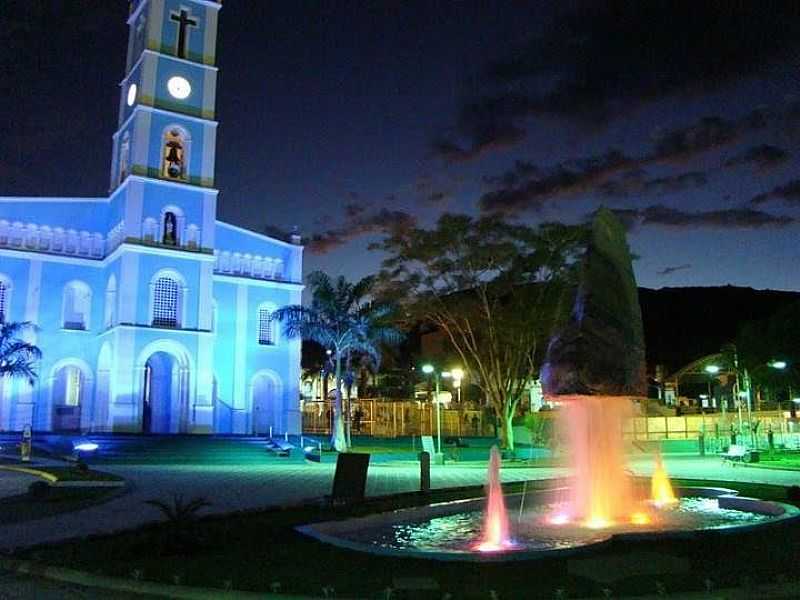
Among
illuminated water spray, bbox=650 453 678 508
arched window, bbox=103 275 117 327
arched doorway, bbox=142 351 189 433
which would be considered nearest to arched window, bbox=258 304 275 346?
arched doorway, bbox=142 351 189 433

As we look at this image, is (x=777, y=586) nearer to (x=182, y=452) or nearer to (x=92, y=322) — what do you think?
(x=182, y=452)

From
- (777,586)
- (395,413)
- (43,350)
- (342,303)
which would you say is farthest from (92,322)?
(777,586)

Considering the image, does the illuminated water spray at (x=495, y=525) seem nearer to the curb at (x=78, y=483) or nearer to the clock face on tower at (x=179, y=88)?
the curb at (x=78, y=483)

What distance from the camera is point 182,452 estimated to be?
32344 mm

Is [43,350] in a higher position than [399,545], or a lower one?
higher

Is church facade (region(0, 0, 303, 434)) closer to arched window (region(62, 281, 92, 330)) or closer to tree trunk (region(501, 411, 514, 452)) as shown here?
arched window (region(62, 281, 92, 330))

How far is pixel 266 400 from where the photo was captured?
43.8 metres

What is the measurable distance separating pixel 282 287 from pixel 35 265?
12.7m

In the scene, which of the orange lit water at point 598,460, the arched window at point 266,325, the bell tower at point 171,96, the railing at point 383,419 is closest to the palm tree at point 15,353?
the bell tower at point 171,96

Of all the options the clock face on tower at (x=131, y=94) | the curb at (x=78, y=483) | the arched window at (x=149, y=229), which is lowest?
the curb at (x=78, y=483)

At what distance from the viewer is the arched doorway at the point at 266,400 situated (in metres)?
42.9

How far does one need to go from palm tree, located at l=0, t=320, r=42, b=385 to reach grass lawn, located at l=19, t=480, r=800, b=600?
26.3m

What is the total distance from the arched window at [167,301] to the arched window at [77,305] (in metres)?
4.08

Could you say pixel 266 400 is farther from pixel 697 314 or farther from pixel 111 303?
pixel 697 314
